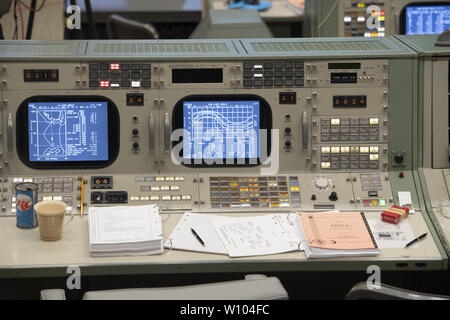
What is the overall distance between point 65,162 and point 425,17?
2.75m

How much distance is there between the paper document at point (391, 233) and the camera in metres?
2.67

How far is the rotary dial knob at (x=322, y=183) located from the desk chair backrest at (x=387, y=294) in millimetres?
946

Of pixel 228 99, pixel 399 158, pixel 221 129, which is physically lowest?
pixel 399 158

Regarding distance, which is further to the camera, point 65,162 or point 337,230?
point 65,162

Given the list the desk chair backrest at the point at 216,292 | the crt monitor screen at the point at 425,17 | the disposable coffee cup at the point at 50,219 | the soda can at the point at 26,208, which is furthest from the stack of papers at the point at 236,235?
the crt monitor screen at the point at 425,17

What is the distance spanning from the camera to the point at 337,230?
2699 millimetres

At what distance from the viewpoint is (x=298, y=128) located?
298cm

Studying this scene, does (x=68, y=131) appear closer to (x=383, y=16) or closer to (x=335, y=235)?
(x=335, y=235)

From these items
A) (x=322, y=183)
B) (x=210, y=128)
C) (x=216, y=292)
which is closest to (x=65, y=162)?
(x=210, y=128)

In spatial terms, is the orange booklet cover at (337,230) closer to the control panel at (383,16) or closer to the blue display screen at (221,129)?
the blue display screen at (221,129)

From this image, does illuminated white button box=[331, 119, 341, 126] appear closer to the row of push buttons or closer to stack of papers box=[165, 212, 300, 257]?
stack of papers box=[165, 212, 300, 257]

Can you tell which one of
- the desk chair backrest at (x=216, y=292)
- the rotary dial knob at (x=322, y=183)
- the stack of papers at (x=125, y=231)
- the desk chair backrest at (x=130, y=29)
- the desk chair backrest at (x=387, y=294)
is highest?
the desk chair backrest at (x=130, y=29)

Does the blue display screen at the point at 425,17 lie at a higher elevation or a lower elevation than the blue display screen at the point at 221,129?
higher
